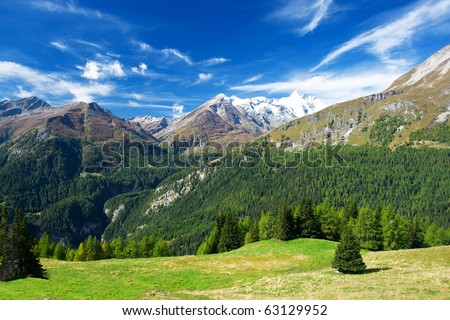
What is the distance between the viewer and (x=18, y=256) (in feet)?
145

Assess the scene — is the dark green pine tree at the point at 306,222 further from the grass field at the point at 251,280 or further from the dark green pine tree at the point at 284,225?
the grass field at the point at 251,280

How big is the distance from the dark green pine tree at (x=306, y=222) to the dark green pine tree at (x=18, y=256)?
171 ft

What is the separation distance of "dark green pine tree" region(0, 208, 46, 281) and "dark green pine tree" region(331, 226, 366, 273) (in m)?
39.2

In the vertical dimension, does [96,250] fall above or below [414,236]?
below

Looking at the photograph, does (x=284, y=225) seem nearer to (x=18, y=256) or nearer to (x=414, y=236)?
(x=414, y=236)

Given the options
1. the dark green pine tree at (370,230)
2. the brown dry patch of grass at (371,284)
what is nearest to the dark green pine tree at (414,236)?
the dark green pine tree at (370,230)

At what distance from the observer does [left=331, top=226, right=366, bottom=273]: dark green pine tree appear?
4166 centimetres

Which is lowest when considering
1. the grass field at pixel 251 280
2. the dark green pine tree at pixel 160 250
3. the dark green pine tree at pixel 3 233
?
the dark green pine tree at pixel 160 250

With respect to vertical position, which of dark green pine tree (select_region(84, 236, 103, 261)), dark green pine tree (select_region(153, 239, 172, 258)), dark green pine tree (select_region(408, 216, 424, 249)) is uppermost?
dark green pine tree (select_region(408, 216, 424, 249))

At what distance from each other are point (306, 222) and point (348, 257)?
120 ft

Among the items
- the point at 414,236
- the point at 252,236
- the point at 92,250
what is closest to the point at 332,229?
the point at 252,236

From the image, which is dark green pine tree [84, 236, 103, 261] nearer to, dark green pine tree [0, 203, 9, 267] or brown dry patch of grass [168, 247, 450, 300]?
dark green pine tree [0, 203, 9, 267]

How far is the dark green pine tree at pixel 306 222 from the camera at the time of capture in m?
77.8

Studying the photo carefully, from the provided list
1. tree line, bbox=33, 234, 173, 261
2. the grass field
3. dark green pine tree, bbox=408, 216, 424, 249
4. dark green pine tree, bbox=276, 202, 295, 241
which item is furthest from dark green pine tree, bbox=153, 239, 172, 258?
dark green pine tree, bbox=408, 216, 424, 249
